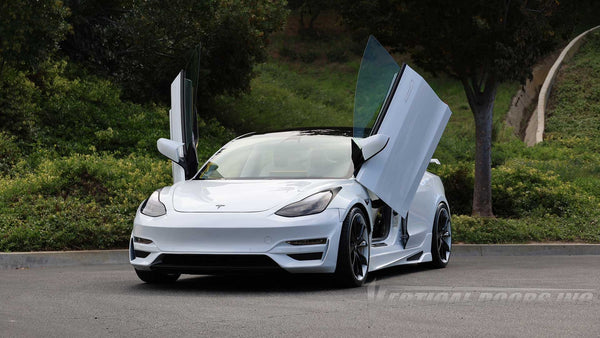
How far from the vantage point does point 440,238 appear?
10.5 m

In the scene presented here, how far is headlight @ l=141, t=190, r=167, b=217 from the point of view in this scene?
7812mm

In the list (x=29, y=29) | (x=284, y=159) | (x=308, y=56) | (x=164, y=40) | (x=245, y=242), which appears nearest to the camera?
(x=245, y=242)

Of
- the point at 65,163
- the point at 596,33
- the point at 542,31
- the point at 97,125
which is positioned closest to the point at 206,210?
the point at 65,163

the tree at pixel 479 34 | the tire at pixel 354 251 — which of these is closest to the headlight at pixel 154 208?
the tire at pixel 354 251

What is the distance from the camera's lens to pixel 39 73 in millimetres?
22625

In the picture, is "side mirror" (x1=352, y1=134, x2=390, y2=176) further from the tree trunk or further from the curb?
the tree trunk

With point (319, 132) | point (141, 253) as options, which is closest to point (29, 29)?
point (319, 132)

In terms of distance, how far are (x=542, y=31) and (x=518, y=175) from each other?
9.93 ft

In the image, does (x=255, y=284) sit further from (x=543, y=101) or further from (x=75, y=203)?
(x=543, y=101)

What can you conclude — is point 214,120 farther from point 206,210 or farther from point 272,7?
point 206,210

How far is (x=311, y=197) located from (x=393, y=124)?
4.84 ft

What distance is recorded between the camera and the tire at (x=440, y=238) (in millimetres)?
10305

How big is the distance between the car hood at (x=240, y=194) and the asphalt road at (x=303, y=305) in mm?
747

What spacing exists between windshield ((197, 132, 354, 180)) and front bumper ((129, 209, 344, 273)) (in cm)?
110
